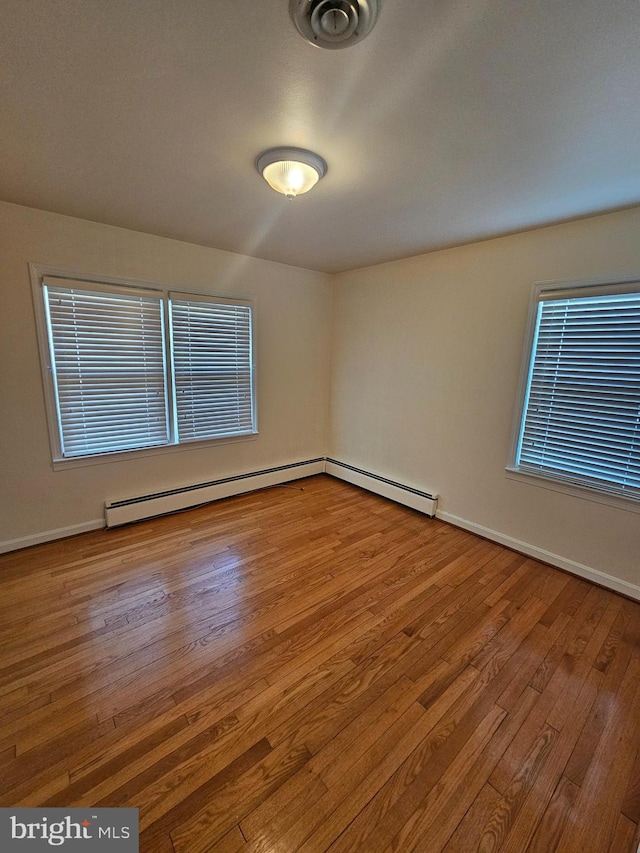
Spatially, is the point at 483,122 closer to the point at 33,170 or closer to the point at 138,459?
the point at 33,170

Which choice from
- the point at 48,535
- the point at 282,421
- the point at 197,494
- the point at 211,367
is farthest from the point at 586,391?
the point at 48,535

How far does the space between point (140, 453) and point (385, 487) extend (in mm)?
2491

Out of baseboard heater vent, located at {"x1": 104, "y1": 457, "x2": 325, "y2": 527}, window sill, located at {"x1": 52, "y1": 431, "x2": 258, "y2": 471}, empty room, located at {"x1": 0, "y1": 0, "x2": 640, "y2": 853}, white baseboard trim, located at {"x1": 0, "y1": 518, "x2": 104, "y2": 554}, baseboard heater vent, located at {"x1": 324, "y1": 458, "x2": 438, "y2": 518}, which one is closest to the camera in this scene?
empty room, located at {"x1": 0, "y1": 0, "x2": 640, "y2": 853}

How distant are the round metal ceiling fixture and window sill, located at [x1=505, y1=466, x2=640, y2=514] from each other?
278cm

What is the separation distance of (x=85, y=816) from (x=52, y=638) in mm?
986

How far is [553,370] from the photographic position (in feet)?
8.39

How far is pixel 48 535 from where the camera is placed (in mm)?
2771

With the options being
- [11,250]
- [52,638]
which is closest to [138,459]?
[52,638]

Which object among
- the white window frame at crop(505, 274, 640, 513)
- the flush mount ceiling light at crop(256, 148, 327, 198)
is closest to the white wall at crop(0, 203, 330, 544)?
the flush mount ceiling light at crop(256, 148, 327, 198)

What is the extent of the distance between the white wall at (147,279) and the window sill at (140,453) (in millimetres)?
46

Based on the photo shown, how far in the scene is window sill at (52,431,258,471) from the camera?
9.18ft

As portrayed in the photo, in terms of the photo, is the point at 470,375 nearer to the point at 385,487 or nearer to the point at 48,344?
the point at 385,487

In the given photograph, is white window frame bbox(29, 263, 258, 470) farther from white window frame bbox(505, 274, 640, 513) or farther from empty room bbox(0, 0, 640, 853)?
white window frame bbox(505, 274, 640, 513)

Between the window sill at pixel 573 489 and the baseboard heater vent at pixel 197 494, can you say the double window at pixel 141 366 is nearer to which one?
the baseboard heater vent at pixel 197 494
